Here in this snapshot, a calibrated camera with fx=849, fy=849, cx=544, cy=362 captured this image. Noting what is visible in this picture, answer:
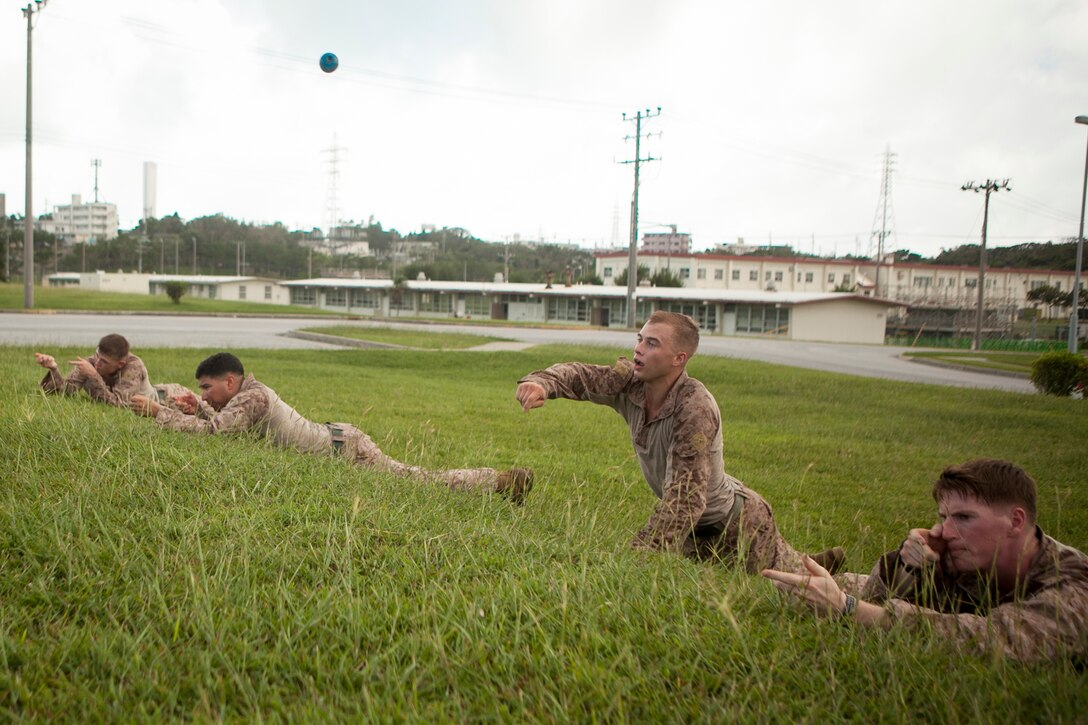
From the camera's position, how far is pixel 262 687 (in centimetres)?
234

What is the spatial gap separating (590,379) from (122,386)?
510cm

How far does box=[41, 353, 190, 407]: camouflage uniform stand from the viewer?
7.88 m

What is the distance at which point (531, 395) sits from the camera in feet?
15.8

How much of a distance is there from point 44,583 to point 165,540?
48cm

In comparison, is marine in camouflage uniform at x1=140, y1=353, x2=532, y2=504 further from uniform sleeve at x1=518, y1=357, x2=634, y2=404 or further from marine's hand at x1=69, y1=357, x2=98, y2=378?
marine's hand at x1=69, y1=357, x2=98, y2=378

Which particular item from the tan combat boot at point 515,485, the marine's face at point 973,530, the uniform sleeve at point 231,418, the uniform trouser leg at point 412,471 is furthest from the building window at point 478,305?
the marine's face at point 973,530

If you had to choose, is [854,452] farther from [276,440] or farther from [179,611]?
[179,611]

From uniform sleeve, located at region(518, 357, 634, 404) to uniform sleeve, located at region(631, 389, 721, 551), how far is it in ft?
1.83

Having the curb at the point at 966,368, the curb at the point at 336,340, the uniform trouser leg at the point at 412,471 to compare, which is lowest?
the curb at the point at 966,368

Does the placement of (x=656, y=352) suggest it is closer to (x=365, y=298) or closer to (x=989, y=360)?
(x=989, y=360)

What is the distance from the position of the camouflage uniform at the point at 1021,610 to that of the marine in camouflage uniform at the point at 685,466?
112cm

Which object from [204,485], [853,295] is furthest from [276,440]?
[853,295]

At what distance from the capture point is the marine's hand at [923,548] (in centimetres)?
365

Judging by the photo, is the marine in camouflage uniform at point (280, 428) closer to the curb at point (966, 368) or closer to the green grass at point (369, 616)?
the green grass at point (369, 616)
